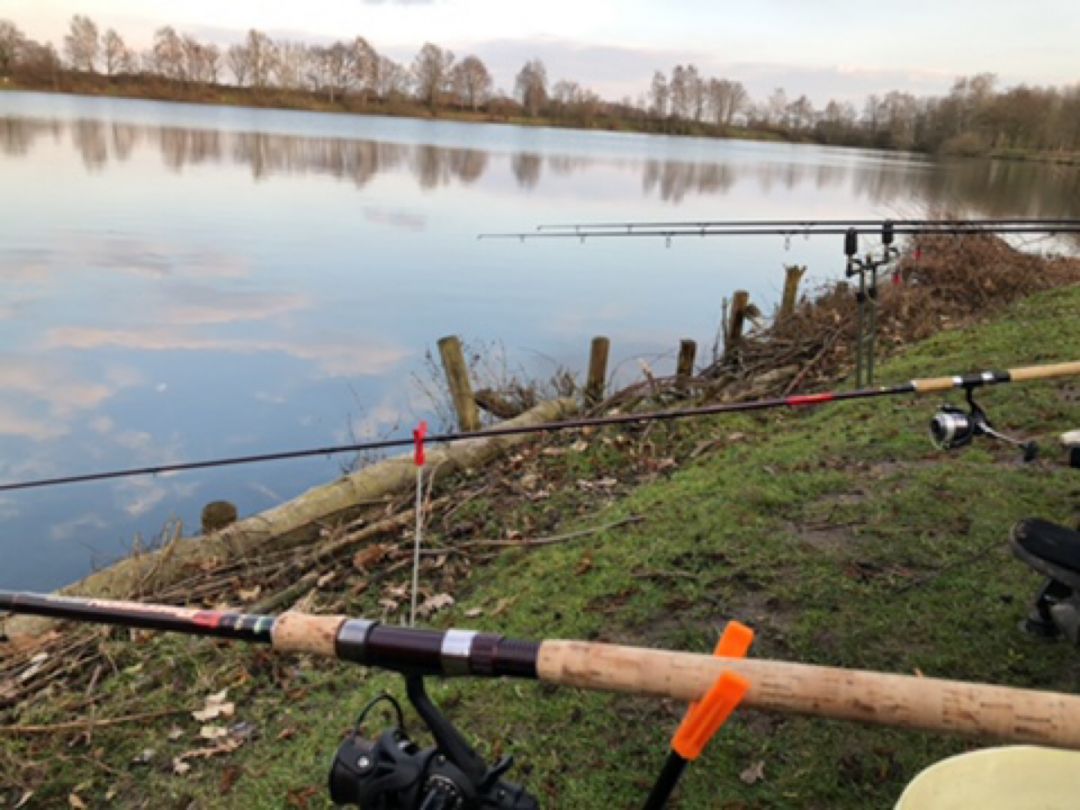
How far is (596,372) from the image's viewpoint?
834 cm

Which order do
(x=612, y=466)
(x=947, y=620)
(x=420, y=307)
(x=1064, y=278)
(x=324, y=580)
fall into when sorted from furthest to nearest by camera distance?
(x=1064, y=278)
(x=420, y=307)
(x=612, y=466)
(x=324, y=580)
(x=947, y=620)

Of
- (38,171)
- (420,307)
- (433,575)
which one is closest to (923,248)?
(420,307)

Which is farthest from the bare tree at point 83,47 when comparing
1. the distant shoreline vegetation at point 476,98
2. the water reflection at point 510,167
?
the water reflection at point 510,167

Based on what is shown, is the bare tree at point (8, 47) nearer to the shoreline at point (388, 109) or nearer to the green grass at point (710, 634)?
the shoreline at point (388, 109)

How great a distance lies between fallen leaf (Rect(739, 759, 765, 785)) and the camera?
8.34 feet

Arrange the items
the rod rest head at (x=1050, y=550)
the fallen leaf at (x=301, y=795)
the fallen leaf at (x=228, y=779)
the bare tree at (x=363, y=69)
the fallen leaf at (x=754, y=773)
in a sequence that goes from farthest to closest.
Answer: the bare tree at (x=363, y=69) → the fallen leaf at (x=228, y=779) → the fallen leaf at (x=301, y=795) → the fallen leaf at (x=754, y=773) → the rod rest head at (x=1050, y=550)

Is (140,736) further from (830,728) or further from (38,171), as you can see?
(38,171)

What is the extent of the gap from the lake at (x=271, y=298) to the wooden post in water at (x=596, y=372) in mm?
1377

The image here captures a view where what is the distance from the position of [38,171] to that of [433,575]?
2178 cm

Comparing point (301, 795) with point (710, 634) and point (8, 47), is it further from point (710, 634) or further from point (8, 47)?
point (8, 47)

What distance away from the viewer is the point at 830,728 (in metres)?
2.71

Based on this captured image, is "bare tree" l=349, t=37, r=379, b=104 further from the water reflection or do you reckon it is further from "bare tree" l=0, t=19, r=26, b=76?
the water reflection

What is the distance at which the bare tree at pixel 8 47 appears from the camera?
7006 centimetres

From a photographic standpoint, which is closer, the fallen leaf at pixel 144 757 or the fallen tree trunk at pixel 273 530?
the fallen leaf at pixel 144 757
